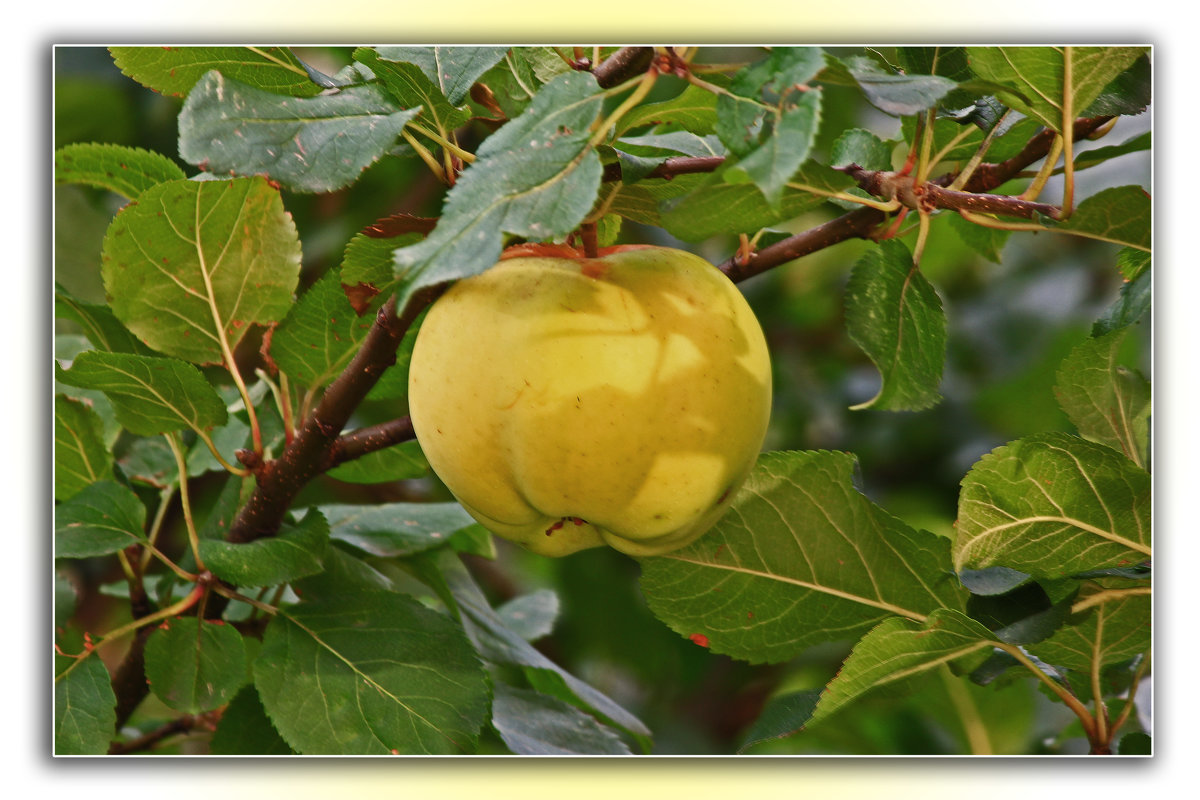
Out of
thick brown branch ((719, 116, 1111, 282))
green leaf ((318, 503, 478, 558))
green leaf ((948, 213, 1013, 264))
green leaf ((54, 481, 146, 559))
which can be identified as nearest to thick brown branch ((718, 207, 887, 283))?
thick brown branch ((719, 116, 1111, 282))

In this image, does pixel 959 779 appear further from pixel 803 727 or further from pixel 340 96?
pixel 340 96

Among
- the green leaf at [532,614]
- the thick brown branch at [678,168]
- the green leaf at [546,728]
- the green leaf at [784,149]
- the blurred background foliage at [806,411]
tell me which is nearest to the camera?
the green leaf at [784,149]

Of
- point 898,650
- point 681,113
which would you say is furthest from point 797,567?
point 681,113

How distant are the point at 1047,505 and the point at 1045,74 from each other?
0.79 ft

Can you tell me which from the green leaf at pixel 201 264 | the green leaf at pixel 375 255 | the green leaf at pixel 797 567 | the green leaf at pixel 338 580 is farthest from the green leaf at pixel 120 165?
the green leaf at pixel 797 567

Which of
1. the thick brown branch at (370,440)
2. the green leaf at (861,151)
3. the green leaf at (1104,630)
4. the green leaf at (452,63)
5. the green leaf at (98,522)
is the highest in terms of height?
the green leaf at (452,63)

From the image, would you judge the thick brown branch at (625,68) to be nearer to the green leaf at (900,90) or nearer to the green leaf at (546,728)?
the green leaf at (900,90)

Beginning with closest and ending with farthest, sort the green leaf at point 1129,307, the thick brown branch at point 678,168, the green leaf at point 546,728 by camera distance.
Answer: the thick brown branch at point 678,168
the green leaf at point 1129,307
the green leaf at point 546,728

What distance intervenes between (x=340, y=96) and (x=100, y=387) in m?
0.26

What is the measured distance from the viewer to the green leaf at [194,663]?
2.39 feet

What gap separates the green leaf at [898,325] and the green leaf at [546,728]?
0.30 m

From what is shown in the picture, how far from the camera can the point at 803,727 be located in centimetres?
68

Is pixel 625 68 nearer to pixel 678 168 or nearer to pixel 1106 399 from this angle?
pixel 678 168

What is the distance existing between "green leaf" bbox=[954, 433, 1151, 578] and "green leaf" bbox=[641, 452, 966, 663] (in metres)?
0.06
